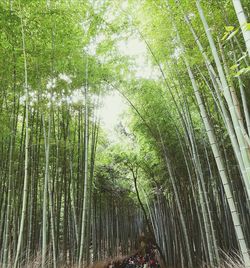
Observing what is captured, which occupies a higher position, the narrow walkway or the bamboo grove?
the bamboo grove

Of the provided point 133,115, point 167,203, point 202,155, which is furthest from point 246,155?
point 167,203

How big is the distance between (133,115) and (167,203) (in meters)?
3.19

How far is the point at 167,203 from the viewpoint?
316 inches

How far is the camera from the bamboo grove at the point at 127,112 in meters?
3.01

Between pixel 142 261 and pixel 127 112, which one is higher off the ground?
pixel 127 112

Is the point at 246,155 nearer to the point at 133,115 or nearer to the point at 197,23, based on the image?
the point at 197,23

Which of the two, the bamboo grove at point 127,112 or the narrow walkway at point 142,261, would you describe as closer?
the bamboo grove at point 127,112

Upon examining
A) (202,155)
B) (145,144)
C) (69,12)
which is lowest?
(202,155)

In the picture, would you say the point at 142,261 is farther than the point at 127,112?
Yes

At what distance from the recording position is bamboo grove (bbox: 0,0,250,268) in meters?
3.01

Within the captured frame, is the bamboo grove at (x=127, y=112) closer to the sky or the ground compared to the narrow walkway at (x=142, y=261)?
closer to the sky

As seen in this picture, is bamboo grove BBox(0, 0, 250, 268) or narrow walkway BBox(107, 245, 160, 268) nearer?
bamboo grove BBox(0, 0, 250, 268)

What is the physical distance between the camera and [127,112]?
6805 mm

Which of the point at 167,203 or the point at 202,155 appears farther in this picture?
the point at 167,203
